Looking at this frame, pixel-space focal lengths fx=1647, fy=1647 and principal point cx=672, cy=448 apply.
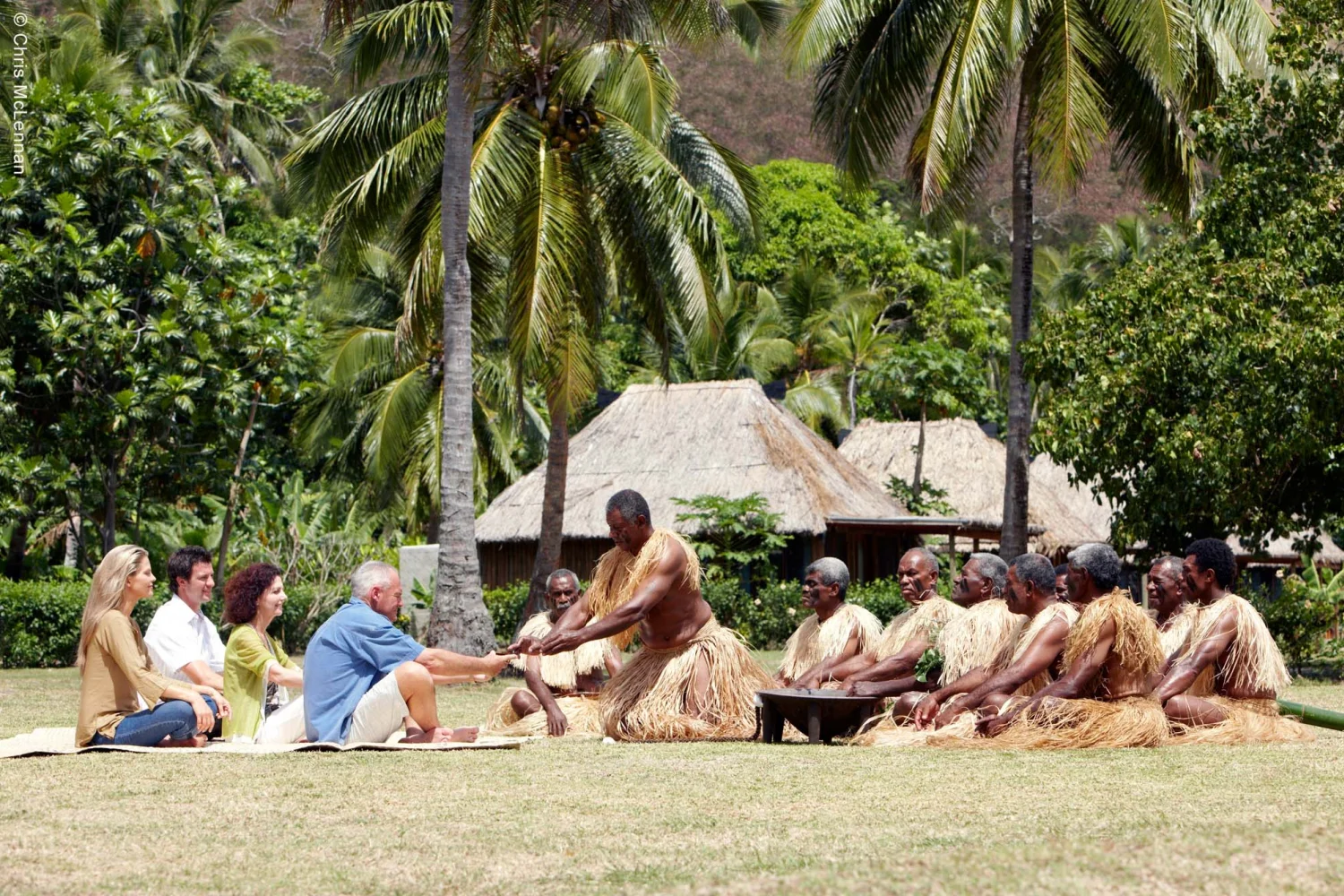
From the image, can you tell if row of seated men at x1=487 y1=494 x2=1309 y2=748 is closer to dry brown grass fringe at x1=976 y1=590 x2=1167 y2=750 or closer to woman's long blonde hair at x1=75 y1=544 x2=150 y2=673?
dry brown grass fringe at x1=976 y1=590 x2=1167 y2=750

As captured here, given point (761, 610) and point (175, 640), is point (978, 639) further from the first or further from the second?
point (761, 610)

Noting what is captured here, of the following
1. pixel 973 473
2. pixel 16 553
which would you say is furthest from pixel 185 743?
pixel 973 473

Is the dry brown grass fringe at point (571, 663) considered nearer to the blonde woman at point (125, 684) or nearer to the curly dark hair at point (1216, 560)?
the blonde woman at point (125, 684)

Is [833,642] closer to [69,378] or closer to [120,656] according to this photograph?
[120,656]

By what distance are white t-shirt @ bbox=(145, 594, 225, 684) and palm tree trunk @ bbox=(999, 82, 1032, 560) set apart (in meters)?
11.0

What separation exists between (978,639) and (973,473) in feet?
75.7

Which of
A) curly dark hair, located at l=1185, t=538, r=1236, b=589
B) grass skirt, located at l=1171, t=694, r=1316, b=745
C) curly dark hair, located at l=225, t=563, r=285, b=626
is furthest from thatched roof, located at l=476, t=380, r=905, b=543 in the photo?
curly dark hair, located at l=225, t=563, r=285, b=626

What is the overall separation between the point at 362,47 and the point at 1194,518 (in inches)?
396

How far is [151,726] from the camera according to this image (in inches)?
298

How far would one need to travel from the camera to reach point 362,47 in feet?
59.4

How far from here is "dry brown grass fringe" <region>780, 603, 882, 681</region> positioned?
888 centimetres

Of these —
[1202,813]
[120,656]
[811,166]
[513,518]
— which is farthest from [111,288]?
[811,166]

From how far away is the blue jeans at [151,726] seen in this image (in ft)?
24.8

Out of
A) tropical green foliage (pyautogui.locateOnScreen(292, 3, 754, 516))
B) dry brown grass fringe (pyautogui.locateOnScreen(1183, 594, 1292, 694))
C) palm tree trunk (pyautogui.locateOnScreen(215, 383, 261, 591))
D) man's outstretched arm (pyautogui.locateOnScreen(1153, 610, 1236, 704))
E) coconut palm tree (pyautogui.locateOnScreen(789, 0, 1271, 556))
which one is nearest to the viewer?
man's outstretched arm (pyautogui.locateOnScreen(1153, 610, 1236, 704))
